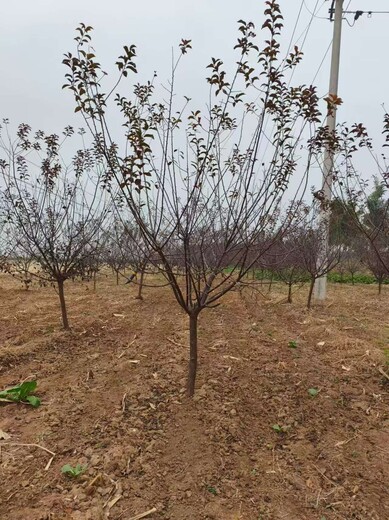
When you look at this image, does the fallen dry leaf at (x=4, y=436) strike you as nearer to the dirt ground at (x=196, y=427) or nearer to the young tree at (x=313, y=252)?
the dirt ground at (x=196, y=427)

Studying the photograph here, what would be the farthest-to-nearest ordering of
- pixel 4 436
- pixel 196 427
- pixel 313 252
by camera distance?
pixel 313 252 < pixel 196 427 < pixel 4 436

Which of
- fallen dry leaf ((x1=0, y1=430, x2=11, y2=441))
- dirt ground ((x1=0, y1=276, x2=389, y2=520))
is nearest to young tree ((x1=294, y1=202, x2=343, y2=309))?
dirt ground ((x1=0, y1=276, x2=389, y2=520))

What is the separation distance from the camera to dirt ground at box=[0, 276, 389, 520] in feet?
7.48

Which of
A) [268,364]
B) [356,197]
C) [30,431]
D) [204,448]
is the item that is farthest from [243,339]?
Answer: [30,431]

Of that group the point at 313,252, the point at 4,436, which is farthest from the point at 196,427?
the point at 313,252

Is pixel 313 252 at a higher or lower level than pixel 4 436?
higher

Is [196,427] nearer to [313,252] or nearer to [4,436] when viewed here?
[4,436]

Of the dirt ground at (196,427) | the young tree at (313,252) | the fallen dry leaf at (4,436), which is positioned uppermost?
the young tree at (313,252)

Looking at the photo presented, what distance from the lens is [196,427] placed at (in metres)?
3.04

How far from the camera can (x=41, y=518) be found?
2.05 metres

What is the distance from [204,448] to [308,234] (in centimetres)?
659

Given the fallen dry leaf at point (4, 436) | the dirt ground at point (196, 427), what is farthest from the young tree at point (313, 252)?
the fallen dry leaf at point (4, 436)

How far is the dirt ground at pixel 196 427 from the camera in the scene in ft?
7.48

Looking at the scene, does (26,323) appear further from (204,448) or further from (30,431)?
(204,448)
